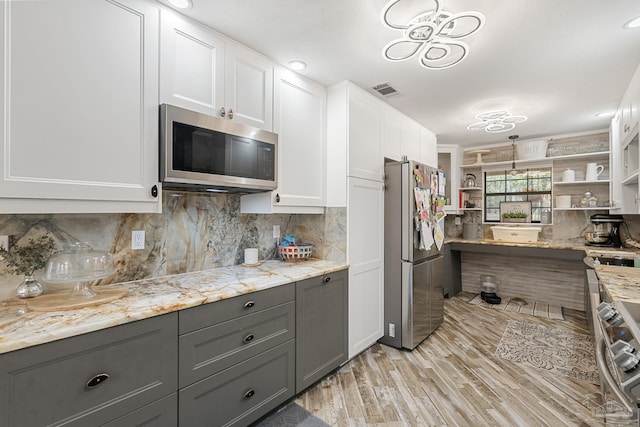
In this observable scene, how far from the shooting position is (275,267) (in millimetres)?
2238

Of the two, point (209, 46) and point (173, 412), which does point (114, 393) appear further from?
point (209, 46)

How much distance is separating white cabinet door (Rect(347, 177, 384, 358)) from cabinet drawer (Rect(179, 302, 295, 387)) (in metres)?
0.76

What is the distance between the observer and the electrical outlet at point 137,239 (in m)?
1.78

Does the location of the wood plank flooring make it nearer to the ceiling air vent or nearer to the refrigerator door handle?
the refrigerator door handle

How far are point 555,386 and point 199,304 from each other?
8.62 feet

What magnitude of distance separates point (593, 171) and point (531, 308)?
6.47 feet

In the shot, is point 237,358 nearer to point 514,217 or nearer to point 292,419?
point 292,419

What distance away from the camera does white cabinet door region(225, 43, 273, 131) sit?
6.23ft

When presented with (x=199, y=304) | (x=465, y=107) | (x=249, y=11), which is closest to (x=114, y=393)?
(x=199, y=304)

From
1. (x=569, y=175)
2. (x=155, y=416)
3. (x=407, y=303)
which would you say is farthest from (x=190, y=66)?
(x=569, y=175)

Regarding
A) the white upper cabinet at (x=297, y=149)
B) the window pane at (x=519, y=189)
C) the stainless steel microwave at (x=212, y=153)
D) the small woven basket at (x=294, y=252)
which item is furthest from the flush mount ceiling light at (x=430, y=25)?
the window pane at (x=519, y=189)

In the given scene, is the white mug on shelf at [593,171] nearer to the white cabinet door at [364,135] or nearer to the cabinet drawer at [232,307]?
the white cabinet door at [364,135]

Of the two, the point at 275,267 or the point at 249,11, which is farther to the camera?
the point at 275,267

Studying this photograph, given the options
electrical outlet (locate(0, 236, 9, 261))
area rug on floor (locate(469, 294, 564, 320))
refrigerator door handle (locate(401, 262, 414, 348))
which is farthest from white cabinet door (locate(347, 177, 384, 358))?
area rug on floor (locate(469, 294, 564, 320))
